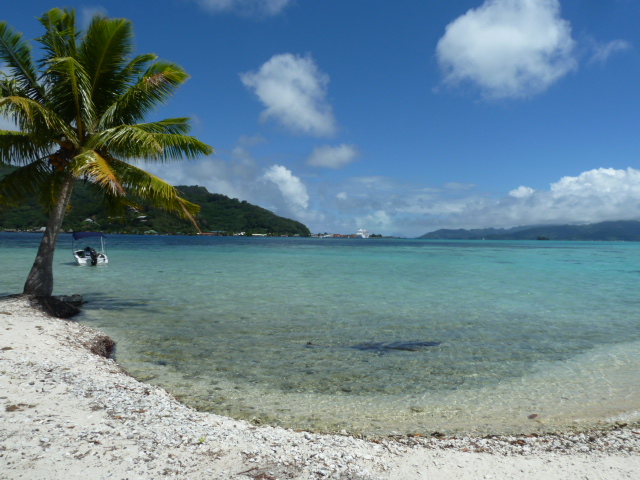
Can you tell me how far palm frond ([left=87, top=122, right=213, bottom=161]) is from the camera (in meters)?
11.7

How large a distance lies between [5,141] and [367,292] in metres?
16.0

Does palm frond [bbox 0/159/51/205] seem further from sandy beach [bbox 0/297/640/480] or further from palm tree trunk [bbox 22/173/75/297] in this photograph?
sandy beach [bbox 0/297/640/480]

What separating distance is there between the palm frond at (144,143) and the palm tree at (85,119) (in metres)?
0.03

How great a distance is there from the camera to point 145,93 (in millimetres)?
12906

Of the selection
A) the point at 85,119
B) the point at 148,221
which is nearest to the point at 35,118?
the point at 85,119

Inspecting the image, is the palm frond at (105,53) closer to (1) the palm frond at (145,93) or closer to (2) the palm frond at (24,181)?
(1) the palm frond at (145,93)

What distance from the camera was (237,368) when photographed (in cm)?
856

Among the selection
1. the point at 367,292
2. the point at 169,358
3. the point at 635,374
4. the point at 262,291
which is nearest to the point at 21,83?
the point at 169,358

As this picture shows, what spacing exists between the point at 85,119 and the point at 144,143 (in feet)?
8.46

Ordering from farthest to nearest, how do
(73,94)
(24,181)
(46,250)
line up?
(24,181), (46,250), (73,94)

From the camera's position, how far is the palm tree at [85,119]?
11.9 m

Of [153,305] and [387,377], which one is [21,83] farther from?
[387,377]

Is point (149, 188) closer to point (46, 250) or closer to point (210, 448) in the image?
point (46, 250)

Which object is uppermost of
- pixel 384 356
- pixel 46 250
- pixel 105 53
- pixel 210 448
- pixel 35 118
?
pixel 105 53
